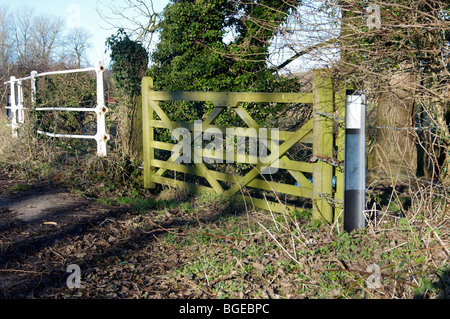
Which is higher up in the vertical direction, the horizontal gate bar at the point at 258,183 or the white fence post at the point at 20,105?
the white fence post at the point at 20,105

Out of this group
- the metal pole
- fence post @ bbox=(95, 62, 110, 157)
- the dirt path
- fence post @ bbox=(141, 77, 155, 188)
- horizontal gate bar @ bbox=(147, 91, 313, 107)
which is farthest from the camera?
fence post @ bbox=(95, 62, 110, 157)

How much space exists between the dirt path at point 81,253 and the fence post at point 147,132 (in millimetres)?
1347

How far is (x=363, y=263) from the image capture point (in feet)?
12.1

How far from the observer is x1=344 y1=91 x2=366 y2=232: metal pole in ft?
15.1

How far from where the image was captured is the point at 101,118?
27.0 ft

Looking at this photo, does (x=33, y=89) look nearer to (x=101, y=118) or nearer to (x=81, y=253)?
(x=101, y=118)

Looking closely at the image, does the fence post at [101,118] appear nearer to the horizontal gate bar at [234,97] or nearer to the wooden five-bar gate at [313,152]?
the horizontal gate bar at [234,97]

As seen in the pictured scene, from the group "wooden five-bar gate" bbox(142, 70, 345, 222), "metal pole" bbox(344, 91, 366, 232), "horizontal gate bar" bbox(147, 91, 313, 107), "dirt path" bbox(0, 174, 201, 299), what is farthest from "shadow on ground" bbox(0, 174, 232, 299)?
"metal pole" bbox(344, 91, 366, 232)

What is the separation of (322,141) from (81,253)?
110 inches

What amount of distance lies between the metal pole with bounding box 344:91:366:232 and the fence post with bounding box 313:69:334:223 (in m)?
0.32

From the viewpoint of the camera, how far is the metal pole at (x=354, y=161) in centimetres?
460

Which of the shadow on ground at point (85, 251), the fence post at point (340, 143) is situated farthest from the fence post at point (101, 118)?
the fence post at point (340, 143)

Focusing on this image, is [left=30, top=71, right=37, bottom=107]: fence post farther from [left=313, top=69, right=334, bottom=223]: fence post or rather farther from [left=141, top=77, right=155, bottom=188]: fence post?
[left=313, top=69, right=334, bottom=223]: fence post

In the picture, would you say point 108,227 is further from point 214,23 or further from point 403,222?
point 214,23
